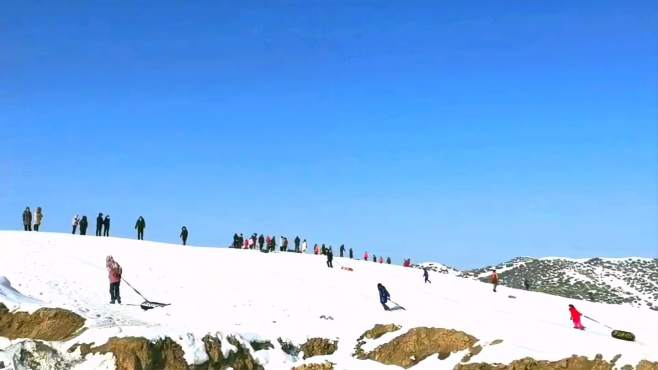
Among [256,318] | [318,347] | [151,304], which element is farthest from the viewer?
[151,304]

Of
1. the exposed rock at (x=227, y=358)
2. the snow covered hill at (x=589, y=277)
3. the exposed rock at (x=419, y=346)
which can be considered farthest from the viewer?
the snow covered hill at (x=589, y=277)

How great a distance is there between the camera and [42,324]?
18.4 m

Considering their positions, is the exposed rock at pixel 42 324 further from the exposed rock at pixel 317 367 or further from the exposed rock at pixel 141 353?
the exposed rock at pixel 317 367

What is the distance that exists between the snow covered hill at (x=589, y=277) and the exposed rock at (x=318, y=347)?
163ft

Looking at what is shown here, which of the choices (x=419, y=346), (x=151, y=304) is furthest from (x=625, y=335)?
(x=151, y=304)

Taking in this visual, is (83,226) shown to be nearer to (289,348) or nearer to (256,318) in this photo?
(256,318)

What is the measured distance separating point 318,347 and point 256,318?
306cm

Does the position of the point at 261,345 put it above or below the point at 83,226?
below

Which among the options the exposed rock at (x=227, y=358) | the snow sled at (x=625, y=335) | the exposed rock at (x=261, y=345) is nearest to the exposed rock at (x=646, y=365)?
the snow sled at (x=625, y=335)

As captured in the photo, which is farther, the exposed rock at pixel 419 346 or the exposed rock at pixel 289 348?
the exposed rock at pixel 289 348

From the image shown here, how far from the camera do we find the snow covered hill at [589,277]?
237ft

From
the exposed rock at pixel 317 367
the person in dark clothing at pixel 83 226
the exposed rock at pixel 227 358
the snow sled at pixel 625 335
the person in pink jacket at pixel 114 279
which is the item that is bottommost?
the exposed rock at pixel 317 367

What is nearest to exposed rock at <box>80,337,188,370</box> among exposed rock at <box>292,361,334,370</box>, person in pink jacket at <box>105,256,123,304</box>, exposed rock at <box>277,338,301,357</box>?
exposed rock at <box>292,361,334,370</box>

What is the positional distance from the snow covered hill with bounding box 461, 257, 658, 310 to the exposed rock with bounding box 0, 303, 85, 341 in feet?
188
